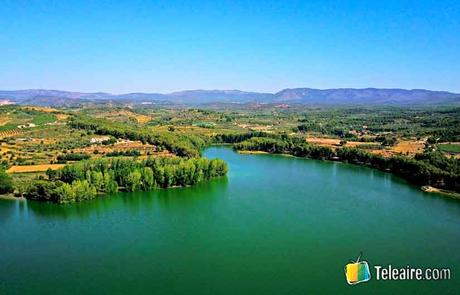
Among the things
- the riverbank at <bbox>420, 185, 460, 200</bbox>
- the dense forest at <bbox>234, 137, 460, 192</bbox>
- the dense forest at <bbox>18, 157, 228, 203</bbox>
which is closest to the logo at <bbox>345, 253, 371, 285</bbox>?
the riverbank at <bbox>420, 185, 460, 200</bbox>

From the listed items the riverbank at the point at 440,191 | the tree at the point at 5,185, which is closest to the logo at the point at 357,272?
the riverbank at the point at 440,191

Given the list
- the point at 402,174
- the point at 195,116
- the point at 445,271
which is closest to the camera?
the point at 445,271

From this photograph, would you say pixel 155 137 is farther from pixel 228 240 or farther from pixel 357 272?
pixel 357 272

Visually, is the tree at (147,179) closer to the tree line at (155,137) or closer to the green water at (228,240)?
the green water at (228,240)

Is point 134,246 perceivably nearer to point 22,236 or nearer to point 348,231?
point 22,236

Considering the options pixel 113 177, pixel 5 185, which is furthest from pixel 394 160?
pixel 5 185

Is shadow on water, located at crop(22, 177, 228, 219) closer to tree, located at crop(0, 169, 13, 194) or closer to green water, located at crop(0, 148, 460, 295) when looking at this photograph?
green water, located at crop(0, 148, 460, 295)

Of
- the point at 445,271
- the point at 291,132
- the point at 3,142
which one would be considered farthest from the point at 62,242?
the point at 291,132
